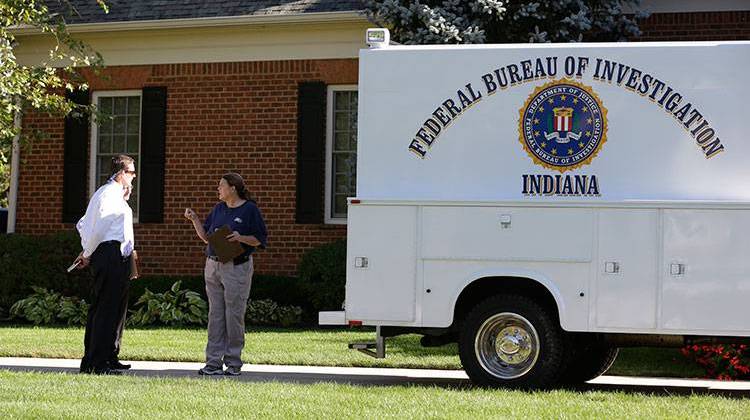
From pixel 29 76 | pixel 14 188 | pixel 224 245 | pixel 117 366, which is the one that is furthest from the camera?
pixel 14 188

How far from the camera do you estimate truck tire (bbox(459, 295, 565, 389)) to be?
10.4m

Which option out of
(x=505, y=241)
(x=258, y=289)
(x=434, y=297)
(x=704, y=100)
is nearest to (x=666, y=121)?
(x=704, y=100)

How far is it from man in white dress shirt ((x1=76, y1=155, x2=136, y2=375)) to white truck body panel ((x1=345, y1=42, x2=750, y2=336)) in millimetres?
2126

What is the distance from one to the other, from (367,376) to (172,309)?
571 cm

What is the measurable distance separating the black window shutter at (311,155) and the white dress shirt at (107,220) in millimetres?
6935

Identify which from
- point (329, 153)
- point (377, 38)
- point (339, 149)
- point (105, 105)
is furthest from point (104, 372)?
point (105, 105)

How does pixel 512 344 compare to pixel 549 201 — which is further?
pixel 512 344

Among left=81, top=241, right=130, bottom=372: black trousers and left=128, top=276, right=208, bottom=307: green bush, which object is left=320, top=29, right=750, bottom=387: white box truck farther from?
left=128, top=276, right=208, bottom=307: green bush

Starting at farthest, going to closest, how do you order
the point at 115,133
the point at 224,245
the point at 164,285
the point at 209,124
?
the point at 115,133
the point at 209,124
the point at 164,285
the point at 224,245

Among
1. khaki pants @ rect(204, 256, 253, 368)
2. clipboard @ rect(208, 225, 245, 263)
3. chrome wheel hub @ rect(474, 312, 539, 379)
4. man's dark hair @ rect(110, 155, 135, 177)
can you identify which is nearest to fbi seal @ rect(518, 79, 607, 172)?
chrome wheel hub @ rect(474, 312, 539, 379)

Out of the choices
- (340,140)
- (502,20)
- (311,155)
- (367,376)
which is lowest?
(367,376)

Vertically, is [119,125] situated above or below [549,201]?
above

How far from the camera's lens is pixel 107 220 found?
11492mm

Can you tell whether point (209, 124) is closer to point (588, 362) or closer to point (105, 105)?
point (105, 105)
